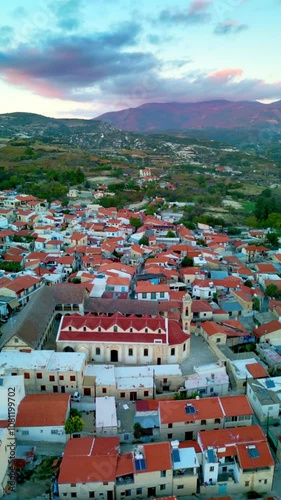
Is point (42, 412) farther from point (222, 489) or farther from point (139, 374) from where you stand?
point (222, 489)

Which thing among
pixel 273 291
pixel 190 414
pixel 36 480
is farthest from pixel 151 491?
pixel 273 291

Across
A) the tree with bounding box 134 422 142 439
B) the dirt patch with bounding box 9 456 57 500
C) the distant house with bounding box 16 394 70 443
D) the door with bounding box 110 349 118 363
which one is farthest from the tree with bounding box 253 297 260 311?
the dirt patch with bounding box 9 456 57 500

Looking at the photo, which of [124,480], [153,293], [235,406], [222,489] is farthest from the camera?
[153,293]

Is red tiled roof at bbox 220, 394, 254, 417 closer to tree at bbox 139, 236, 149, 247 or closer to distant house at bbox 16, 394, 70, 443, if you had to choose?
distant house at bbox 16, 394, 70, 443

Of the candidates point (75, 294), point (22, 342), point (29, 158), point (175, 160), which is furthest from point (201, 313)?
point (175, 160)

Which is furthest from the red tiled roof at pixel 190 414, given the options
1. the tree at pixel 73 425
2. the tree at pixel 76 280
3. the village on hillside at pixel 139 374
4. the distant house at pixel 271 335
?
the tree at pixel 76 280

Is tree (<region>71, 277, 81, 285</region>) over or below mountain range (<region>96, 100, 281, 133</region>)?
below
